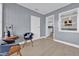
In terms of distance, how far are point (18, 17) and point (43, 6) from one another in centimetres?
52

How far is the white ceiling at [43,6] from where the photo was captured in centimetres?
210

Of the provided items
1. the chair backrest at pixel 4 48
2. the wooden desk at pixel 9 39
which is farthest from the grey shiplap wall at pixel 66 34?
the chair backrest at pixel 4 48

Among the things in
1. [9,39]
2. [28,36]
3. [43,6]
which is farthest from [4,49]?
[43,6]

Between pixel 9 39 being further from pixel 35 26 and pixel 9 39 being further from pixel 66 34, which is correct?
pixel 66 34

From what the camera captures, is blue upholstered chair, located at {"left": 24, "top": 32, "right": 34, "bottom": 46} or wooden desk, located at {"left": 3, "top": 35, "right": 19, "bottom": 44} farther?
blue upholstered chair, located at {"left": 24, "top": 32, "right": 34, "bottom": 46}

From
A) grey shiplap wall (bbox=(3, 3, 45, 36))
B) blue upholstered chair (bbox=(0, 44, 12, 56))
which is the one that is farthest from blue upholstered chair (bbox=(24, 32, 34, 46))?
blue upholstered chair (bbox=(0, 44, 12, 56))

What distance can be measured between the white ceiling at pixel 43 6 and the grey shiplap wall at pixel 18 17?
2.8 inches

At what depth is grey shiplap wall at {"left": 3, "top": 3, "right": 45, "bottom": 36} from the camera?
2.08m

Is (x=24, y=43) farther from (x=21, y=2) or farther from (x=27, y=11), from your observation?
(x=21, y=2)

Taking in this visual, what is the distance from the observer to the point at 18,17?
7.00 feet

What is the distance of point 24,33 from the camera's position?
216 cm

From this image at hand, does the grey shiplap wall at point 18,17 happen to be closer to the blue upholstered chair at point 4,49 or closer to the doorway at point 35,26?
the doorway at point 35,26

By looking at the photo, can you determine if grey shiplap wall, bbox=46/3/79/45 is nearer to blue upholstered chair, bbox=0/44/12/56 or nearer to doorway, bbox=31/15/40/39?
doorway, bbox=31/15/40/39

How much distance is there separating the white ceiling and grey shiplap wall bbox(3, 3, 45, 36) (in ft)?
0.23
